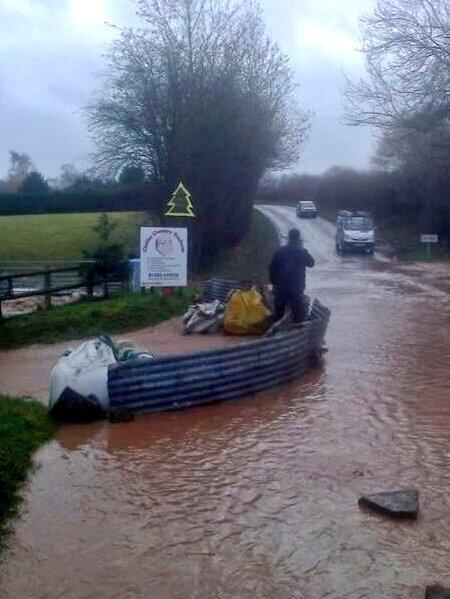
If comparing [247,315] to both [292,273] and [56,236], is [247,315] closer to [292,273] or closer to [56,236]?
[292,273]

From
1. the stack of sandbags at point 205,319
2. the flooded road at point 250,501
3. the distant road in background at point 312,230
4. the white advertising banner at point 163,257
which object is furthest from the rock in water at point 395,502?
the distant road in background at point 312,230

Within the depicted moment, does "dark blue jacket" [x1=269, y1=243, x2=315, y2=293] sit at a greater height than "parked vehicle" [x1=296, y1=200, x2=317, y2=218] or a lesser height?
greater

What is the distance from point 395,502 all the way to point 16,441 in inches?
153

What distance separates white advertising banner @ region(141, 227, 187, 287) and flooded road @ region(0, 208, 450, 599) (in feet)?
28.3

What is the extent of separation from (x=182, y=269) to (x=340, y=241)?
26455 mm

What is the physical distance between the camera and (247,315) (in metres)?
17.6

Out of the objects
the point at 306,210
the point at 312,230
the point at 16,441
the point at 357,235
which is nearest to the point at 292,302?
the point at 16,441

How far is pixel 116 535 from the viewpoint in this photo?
7.38 meters

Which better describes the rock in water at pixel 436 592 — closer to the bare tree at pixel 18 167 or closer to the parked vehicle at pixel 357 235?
the parked vehicle at pixel 357 235

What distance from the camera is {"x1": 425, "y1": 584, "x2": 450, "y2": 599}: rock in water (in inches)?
235

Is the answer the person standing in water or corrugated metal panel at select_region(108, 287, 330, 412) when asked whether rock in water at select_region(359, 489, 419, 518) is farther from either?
the person standing in water

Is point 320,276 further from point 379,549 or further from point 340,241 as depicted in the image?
point 379,549

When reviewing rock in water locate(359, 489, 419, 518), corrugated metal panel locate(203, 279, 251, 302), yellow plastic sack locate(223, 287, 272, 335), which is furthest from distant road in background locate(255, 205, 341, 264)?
rock in water locate(359, 489, 419, 518)

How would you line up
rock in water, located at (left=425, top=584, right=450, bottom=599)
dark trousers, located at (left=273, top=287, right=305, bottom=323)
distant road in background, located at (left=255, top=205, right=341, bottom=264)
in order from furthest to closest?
distant road in background, located at (left=255, top=205, right=341, bottom=264) < dark trousers, located at (left=273, top=287, right=305, bottom=323) < rock in water, located at (left=425, top=584, right=450, bottom=599)
